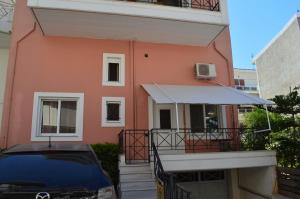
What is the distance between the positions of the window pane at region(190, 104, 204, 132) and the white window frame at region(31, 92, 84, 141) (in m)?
5.53

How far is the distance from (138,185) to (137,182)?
17cm

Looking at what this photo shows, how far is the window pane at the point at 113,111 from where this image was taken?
45.1 ft

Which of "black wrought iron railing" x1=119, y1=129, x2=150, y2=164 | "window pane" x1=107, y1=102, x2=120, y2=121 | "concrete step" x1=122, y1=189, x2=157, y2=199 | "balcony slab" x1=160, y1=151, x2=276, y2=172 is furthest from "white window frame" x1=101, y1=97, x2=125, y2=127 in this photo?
"concrete step" x1=122, y1=189, x2=157, y2=199

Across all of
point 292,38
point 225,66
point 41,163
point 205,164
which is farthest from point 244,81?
point 41,163

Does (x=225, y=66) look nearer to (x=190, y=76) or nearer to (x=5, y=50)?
(x=190, y=76)

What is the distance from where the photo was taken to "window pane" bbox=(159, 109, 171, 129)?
47.7ft

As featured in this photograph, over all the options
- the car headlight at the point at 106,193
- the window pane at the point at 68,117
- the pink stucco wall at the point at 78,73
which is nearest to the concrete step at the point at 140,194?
the pink stucco wall at the point at 78,73

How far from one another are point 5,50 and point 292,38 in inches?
929

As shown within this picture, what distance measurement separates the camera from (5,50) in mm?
15562

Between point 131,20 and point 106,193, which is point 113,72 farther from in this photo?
point 106,193

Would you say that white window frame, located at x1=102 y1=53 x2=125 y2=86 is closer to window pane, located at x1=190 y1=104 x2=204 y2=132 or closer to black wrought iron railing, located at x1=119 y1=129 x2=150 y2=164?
black wrought iron railing, located at x1=119 y1=129 x2=150 y2=164

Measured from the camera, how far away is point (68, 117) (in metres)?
13.5

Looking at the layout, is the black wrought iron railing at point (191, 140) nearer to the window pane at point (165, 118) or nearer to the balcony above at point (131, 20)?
the window pane at point (165, 118)

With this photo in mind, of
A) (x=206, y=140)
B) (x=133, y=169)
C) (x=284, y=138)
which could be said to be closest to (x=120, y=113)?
(x=133, y=169)
